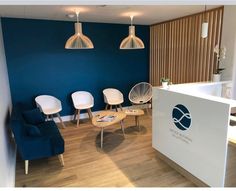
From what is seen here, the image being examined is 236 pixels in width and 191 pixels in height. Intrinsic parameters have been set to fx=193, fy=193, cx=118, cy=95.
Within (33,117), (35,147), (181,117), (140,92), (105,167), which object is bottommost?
(105,167)

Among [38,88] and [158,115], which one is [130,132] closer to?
[158,115]

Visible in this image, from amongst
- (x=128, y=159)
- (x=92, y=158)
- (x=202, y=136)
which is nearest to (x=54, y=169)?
(x=92, y=158)

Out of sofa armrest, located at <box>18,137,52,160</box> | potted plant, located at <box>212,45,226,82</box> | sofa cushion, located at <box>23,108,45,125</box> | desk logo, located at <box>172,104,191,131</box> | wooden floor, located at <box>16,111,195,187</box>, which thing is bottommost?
wooden floor, located at <box>16,111,195,187</box>

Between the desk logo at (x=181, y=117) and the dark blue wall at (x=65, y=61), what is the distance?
3.13 metres

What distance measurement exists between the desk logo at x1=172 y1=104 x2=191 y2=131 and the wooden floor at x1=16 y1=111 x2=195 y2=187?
0.74 m

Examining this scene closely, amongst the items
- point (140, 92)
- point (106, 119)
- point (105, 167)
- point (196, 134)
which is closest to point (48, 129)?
point (106, 119)

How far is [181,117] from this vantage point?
8.50 feet

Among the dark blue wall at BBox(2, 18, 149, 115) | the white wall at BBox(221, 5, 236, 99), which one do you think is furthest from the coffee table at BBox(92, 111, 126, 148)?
the white wall at BBox(221, 5, 236, 99)

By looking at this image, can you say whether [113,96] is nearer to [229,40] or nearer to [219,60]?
[219,60]

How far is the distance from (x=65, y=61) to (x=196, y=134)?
369 cm

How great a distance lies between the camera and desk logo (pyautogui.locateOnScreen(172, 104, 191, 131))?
2.49 meters

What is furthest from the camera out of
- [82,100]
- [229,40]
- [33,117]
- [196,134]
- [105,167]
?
[82,100]

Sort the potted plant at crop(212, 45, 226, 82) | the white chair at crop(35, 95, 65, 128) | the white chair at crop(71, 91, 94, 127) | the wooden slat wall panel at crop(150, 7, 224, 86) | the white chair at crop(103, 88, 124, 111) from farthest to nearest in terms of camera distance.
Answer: the white chair at crop(103, 88, 124, 111) < the white chair at crop(71, 91, 94, 127) < the white chair at crop(35, 95, 65, 128) < the wooden slat wall panel at crop(150, 7, 224, 86) < the potted plant at crop(212, 45, 226, 82)

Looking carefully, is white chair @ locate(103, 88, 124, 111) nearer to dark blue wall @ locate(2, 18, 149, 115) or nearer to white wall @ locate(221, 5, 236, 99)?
dark blue wall @ locate(2, 18, 149, 115)
